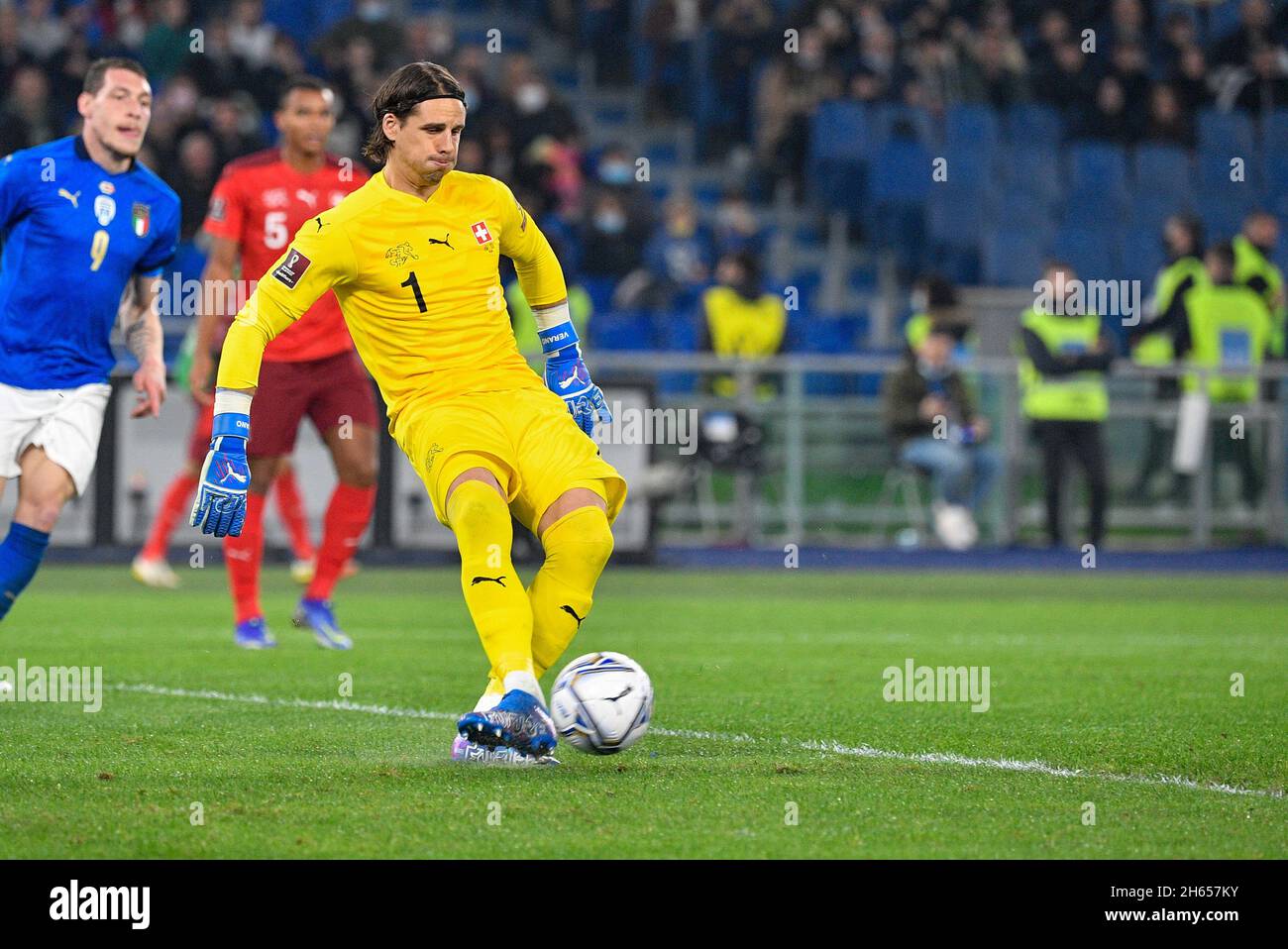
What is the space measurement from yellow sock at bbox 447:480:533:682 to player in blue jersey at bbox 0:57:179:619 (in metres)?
2.01

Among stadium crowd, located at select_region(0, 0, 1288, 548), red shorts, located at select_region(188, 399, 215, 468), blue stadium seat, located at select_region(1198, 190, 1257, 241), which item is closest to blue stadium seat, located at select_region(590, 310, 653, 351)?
stadium crowd, located at select_region(0, 0, 1288, 548)

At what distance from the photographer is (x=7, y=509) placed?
14445 millimetres

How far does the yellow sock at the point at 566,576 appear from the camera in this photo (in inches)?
241

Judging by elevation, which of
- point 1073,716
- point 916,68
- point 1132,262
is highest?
point 916,68

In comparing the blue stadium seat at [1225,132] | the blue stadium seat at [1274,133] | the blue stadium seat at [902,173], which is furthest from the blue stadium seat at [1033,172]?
the blue stadium seat at [1274,133]

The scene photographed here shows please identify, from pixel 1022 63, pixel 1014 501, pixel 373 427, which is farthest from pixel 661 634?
pixel 1022 63

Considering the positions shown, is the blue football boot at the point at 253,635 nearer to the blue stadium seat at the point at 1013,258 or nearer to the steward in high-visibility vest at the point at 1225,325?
the steward in high-visibility vest at the point at 1225,325

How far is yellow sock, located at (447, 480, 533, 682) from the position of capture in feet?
19.5

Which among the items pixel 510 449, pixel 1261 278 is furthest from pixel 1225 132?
pixel 510 449

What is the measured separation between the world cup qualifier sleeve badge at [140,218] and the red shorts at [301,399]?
1447mm

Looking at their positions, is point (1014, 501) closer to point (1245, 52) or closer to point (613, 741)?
point (1245, 52)

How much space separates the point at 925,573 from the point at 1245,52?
1019 cm

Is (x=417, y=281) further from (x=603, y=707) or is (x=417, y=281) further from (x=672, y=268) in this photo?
(x=672, y=268)

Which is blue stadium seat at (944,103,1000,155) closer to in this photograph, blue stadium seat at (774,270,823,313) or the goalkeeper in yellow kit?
blue stadium seat at (774,270,823,313)
